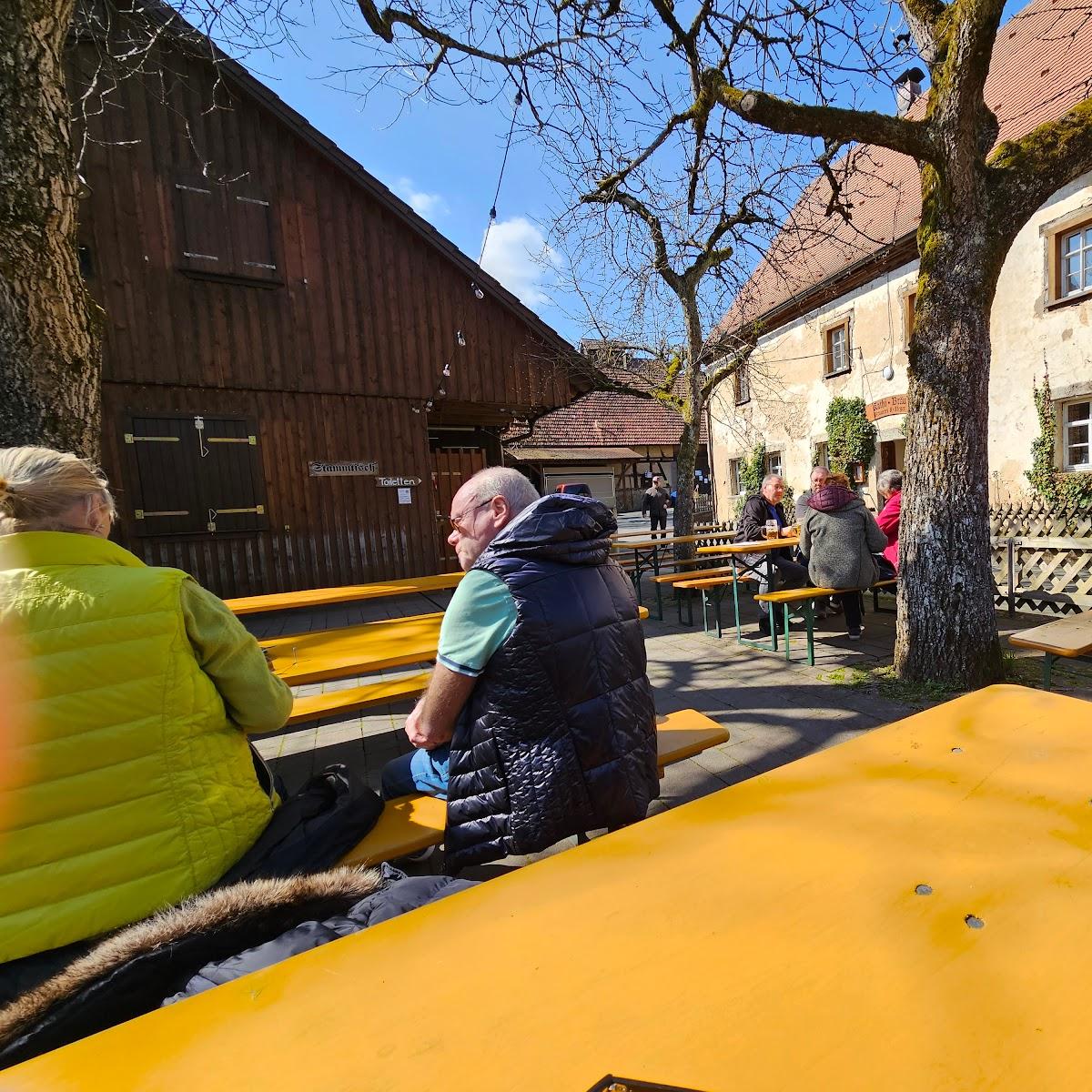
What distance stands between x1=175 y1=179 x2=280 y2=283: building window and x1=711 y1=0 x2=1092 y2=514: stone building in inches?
264

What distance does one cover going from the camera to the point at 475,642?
4.86 feet

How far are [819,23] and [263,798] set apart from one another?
242 inches

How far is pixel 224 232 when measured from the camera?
25.0 ft

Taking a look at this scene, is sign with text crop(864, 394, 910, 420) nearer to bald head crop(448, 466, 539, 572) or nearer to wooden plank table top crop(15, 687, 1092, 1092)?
bald head crop(448, 466, 539, 572)

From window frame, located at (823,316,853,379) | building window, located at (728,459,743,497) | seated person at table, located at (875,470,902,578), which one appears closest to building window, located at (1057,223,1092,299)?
window frame, located at (823,316,853,379)

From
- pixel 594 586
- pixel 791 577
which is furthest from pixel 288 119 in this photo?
pixel 594 586

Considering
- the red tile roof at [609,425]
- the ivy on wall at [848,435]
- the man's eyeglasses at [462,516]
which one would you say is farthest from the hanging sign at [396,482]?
the red tile roof at [609,425]

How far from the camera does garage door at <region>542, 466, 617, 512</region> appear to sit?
72.5ft

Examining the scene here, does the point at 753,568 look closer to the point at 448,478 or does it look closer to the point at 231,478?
the point at 448,478

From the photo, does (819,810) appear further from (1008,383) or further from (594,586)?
(1008,383)

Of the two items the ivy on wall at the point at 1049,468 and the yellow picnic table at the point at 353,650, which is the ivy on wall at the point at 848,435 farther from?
the yellow picnic table at the point at 353,650

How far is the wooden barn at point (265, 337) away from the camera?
7.17 meters

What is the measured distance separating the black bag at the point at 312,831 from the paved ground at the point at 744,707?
Answer: 98 cm

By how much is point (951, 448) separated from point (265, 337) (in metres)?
7.96
